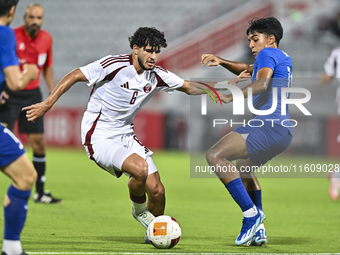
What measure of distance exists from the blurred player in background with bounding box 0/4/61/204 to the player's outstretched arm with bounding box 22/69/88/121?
2.47 metres

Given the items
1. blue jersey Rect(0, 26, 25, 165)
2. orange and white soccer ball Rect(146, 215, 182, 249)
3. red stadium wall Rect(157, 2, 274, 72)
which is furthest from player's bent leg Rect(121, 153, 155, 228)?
red stadium wall Rect(157, 2, 274, 72)

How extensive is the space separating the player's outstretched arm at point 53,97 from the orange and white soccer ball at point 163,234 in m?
1.29

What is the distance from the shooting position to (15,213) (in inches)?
140

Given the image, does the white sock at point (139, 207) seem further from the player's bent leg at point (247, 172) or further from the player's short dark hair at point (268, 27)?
the player's short dark hair at point (268, 27)

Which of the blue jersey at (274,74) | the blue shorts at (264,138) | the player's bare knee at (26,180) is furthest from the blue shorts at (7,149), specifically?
the blue jersey at (274,74)

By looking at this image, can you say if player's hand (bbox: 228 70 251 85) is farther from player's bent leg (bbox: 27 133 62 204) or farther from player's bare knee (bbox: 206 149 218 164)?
player's bent leg (bbox: 27 133 62 204)

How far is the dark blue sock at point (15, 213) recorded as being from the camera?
3555 millimetres

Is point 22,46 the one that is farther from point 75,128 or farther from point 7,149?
point 75,128

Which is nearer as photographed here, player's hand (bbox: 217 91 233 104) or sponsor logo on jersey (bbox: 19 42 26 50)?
player's hand (bbox: 217 91 233 104)

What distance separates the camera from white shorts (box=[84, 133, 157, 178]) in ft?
15.3

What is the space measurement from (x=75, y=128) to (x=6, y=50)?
14.3 meters

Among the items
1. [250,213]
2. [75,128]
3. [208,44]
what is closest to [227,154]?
[250,213]

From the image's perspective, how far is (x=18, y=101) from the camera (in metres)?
7.00

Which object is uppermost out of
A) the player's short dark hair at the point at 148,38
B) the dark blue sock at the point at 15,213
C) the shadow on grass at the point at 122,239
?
the player's short dark hair at the point at 148,38
